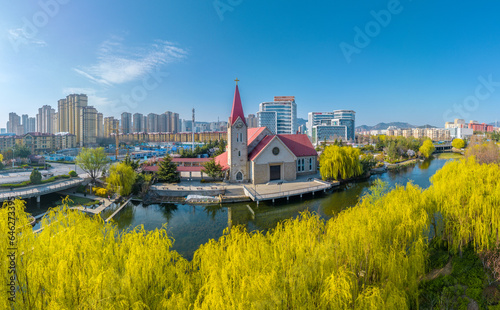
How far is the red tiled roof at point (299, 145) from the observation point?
28.1 meters

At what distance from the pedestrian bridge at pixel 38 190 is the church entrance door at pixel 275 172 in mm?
18241

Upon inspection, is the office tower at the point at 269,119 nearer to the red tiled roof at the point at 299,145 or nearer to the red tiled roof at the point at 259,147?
the red tiled roof at the point at 299,145

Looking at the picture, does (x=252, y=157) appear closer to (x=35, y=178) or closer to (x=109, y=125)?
(x=35, y=178)

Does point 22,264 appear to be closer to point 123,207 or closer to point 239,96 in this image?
point 123,207

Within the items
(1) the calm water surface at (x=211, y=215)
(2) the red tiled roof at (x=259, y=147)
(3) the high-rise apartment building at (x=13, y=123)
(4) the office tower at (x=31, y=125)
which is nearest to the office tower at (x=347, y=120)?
(2) the red tiled roof at (x=259, y=147)

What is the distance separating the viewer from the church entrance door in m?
24.7

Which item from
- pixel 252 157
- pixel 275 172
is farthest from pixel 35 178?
pixel 275 172

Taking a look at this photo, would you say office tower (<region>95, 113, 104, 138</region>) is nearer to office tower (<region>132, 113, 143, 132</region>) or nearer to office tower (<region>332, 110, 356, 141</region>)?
office tower (<region>132, 113, 143, 132</region>)

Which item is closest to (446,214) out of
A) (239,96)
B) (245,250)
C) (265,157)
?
(245,250)

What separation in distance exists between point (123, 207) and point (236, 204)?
873cm

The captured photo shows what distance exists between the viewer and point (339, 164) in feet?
84.2

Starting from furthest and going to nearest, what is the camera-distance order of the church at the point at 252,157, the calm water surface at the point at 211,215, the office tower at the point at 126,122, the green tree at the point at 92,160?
1. the office tower at the point at 126,122
2. the church at the point at 252,157
3. the green tree at the point at 92,160
4. the calm water surface at the point at 211,215

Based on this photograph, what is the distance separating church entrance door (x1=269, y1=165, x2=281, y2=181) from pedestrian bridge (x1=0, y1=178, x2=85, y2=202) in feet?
59.8

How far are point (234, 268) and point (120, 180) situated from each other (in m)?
18.3
